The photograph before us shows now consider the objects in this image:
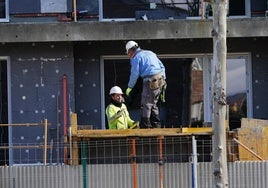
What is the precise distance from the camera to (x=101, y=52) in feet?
53.4

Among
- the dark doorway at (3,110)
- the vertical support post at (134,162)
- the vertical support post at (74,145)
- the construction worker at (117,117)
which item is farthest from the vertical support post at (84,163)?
the dark doorway at (3,110)

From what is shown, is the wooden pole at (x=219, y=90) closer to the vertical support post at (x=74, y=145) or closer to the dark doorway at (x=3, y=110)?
the vertical support post at (x=74, y=145)

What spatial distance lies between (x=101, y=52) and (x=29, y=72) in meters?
1.78

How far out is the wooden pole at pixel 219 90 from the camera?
8.46 m

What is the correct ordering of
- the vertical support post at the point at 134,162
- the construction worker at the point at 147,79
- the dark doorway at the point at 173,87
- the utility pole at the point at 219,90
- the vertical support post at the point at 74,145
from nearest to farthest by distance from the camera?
the utility pole at the point at 219,90 < the vertical support post at the point at 134,162 < the vertical support post at the point at 74,145 < the construction worker at the point at 147,79 < the dark doorway at the point at 173,87

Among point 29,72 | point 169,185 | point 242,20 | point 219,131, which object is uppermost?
point 242,20

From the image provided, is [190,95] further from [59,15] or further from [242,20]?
[59,15]

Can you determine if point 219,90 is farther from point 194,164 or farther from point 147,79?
point 147,79

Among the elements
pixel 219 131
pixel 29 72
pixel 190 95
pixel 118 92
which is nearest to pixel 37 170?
pixel 118 92

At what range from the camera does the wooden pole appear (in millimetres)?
8461

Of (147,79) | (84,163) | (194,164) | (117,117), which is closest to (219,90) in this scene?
(194,164)

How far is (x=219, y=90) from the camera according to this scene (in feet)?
27.7

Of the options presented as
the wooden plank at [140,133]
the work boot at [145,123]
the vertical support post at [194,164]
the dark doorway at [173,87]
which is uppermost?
the dark doorway at [173,87]

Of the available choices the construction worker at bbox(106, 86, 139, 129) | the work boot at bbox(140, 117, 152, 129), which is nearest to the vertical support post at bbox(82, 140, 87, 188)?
the construction worker at bbox(106, 86, 139, 129)
